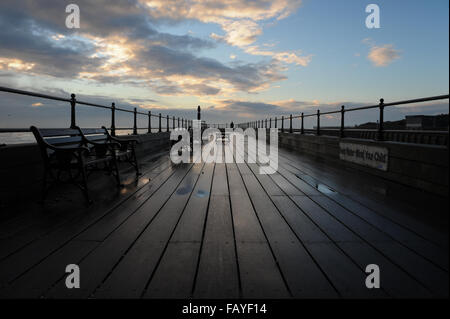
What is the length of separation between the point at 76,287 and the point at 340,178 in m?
3.98

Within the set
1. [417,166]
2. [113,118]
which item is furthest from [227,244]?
[113,118]

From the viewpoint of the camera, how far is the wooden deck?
1294 mm

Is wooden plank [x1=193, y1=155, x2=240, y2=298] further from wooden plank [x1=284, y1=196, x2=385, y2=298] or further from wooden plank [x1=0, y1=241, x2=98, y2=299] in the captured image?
wooden plank [x1=0, y1=241, x2=98, y2=299]

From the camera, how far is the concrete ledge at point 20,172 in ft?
8.77

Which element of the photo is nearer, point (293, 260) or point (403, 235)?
point (293, 260)

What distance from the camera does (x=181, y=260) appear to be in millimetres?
1568

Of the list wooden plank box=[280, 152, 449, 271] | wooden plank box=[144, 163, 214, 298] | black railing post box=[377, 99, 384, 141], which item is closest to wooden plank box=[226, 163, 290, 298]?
wooden plank box=[144, 163, 214, 298]

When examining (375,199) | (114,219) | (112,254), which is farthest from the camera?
(375,199)

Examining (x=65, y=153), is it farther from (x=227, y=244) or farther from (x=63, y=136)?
(x=227, y=244)

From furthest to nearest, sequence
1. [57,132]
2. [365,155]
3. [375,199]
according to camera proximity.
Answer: [365,155], [57,132], [375,199]

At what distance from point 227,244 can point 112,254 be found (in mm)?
743

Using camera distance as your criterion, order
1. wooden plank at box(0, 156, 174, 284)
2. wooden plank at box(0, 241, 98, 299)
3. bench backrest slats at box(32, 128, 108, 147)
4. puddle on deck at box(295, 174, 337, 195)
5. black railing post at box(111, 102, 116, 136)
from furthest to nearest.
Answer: black railing post at box(111, 102, 116, 136)
puddle on deck at box(295, 174, 337, 195)
bench backrest slats at box(32, 128, 108, 147)
wooden plank at box(0, 156, 174, 284)
wooden plank at box(0, 241, 98, 299)

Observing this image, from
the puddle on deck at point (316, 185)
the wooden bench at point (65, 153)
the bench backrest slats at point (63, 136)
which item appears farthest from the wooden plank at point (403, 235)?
the bench backrest slats at point (63, 136)
